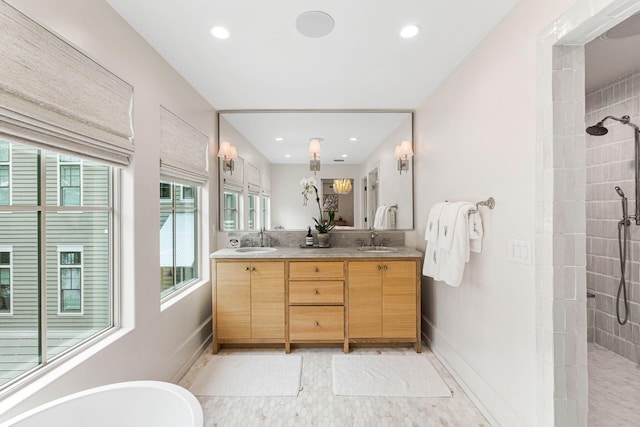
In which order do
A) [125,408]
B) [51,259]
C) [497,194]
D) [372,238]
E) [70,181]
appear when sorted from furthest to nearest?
1. [372,238]
2. [497,194]
3. [70,181]
4. [51,259]
5. [125,408]

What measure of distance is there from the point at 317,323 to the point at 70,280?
1.78 metres

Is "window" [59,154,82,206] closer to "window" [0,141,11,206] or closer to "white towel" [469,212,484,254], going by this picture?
"window" [0,141,11,206]

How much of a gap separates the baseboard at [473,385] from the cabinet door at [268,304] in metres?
1.36

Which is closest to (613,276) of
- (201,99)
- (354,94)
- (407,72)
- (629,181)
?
(629,181)

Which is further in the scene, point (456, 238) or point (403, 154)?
point (403, 154)

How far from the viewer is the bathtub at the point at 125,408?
1.05 meters

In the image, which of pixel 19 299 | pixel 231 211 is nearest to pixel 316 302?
pixel 231 211

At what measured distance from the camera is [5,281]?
46.6 inches

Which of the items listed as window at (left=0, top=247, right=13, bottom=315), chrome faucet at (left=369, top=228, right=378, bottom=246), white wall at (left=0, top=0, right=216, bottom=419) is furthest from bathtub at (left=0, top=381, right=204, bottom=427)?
chrome faucet at (left=369, top=228, right=378, bottom=246)

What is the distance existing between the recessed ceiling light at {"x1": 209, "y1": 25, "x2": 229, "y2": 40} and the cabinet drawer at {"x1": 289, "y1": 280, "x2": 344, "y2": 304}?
191 cm

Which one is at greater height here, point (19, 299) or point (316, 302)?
point (19, 299)

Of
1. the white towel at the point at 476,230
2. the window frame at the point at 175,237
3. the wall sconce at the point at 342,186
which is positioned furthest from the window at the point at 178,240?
the white towel at the point at 476,230

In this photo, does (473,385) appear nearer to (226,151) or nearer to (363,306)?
(363,306)

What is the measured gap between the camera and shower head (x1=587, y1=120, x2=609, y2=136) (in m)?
2.44
